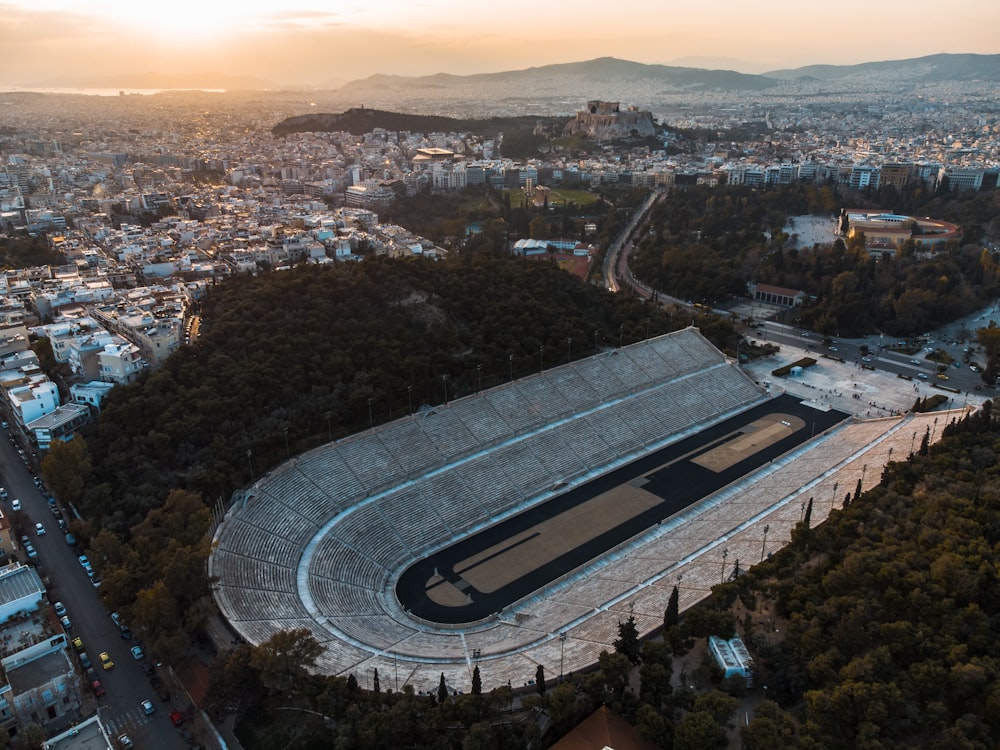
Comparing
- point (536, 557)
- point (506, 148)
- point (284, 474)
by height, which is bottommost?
point (536, 557)

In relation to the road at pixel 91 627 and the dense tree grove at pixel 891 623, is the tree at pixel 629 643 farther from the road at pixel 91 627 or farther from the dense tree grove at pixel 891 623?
the road at pixel 91 627

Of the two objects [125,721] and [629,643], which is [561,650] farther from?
[125,721]

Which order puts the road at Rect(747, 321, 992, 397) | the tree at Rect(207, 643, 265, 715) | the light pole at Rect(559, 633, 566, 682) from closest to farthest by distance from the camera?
the tree at Rect(207, 643, 265, 715) → the light pole at Rect(559, 633, 566, 682) → the road at Rect(747, 321, 992, 397)

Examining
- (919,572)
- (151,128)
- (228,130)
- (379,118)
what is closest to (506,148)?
(379,118)

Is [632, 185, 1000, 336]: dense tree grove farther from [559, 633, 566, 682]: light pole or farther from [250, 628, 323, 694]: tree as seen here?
[250, 628, 323, 694]: tree

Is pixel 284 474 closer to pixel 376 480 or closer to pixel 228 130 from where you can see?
pixel 376 480

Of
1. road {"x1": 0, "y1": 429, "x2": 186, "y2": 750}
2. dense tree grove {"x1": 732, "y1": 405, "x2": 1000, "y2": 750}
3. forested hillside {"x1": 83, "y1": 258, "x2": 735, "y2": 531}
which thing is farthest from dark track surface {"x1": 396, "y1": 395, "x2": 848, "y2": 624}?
road {"x1": 0, "y1": 429, "x2": 186, "y2": 750}
